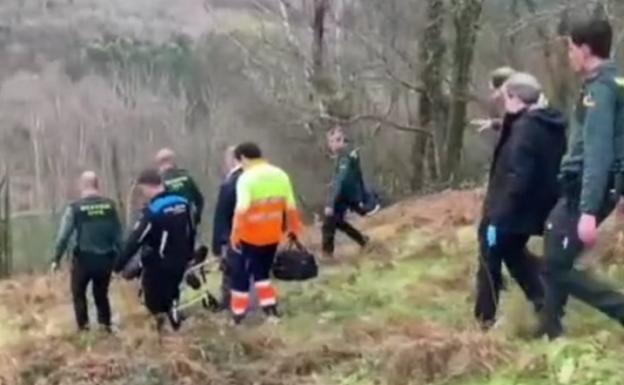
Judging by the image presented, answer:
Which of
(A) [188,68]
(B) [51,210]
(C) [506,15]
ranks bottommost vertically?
(B) [51,210]

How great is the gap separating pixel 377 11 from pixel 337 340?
24.6 meters

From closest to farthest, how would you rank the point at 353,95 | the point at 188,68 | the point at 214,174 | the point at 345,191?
the point at 345,191 → the point at 353,95 → the point at 214,174 → the point at 188,68

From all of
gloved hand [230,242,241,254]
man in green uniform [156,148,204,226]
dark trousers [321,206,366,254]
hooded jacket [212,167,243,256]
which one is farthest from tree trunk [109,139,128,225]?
gloved hand [230,242,241,254]

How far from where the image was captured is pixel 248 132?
3809cm

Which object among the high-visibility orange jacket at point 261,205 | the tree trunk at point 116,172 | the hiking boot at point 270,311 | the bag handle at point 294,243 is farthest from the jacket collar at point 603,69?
the tree trunk at point 116,172

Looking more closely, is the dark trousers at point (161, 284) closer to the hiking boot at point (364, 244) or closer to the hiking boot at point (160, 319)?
the hiking boot at point (160, 319)

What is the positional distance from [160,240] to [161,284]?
1.70 feet

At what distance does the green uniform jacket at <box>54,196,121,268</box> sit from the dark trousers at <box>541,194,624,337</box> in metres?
5.18

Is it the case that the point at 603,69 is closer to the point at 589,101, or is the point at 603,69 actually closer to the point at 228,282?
the point at 589,101

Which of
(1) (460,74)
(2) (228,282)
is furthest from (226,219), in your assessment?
(1) (460,74)

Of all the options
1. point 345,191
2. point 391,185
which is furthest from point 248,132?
point 345,191

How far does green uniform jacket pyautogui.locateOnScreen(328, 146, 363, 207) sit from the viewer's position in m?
17.0

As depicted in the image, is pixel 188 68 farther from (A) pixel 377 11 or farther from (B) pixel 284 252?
(B) pixel 284 252

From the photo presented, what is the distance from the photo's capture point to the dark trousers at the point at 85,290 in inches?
518
